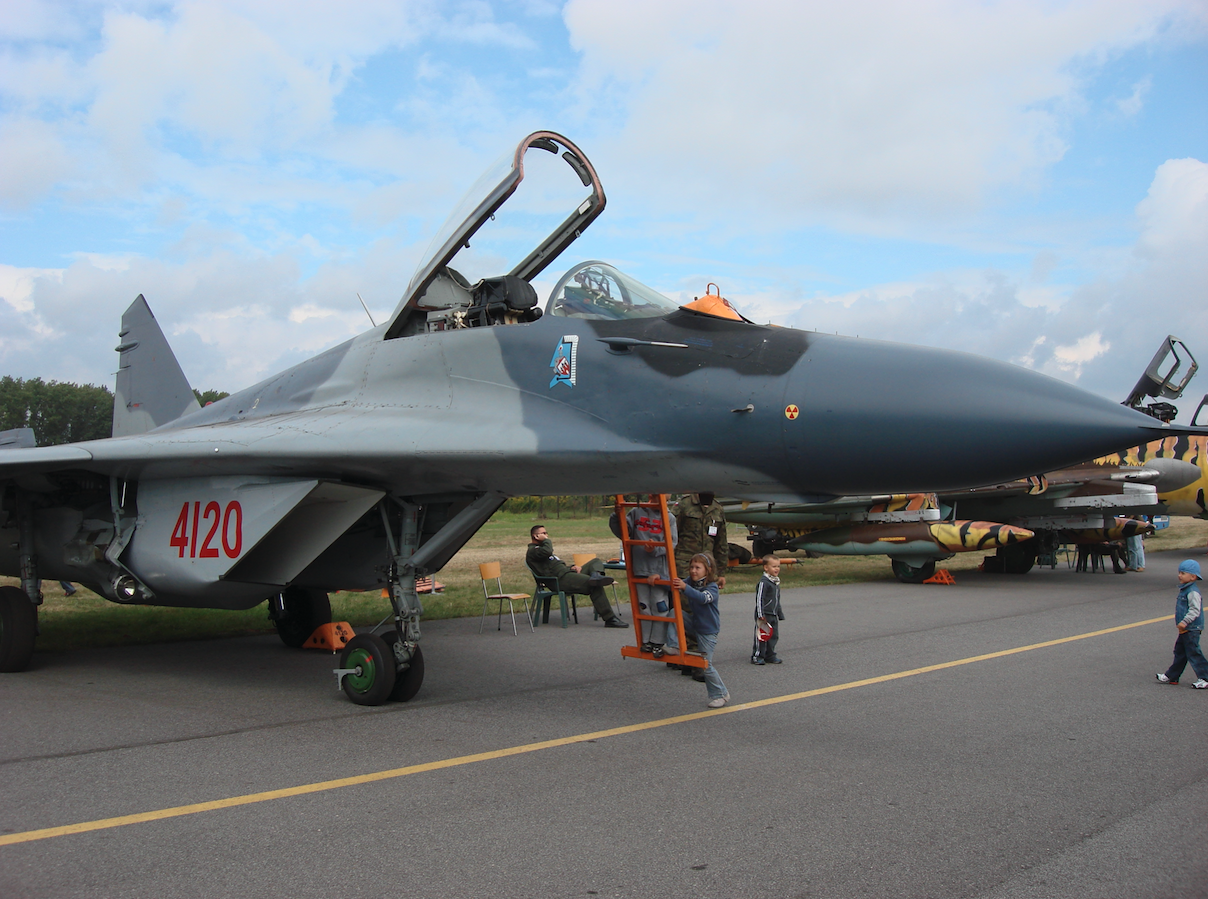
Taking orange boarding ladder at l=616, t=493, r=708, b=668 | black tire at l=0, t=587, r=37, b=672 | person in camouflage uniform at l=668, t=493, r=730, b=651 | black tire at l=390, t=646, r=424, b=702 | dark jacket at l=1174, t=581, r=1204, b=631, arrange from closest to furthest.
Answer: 1. black tire at l=390, t=646, r=424, b=702
2. orange boarding ladder at l=616, t=493, r=708, b=668
3. dark jacket at l=1174, t=581, r=1204, b=631
4. black tire at l=0, t=587, r=37, b=672
5. person in camouflage uniform at l=668, t=493, r=730, b=651

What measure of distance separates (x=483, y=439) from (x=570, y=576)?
544cm

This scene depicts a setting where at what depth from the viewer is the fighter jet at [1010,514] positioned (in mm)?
15070

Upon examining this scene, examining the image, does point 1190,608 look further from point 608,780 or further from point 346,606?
point 346,606

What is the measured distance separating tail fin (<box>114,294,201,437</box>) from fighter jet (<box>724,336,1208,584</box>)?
915 cm

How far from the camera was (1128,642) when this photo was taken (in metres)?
8.52

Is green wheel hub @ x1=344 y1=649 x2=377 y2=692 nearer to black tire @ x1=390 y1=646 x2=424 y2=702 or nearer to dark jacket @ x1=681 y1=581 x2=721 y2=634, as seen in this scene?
black tire @ x1=390 y1=646 x2=424 y2=702

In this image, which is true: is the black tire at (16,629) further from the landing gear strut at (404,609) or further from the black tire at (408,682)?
the black tire at (408,682)

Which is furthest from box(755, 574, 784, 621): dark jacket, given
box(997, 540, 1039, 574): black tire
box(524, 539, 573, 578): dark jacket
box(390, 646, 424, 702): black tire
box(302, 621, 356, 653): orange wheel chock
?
box(997, 540, 1039, 574): black tire

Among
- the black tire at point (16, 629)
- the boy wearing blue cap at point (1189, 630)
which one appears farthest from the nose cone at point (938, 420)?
the black tire at point (16, 629)

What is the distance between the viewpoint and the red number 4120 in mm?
5855

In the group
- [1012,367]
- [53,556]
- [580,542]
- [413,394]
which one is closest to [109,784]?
[413,394]

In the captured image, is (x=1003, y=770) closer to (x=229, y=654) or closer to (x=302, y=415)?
(x=302, y=415)

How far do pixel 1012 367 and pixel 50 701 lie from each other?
661 cm

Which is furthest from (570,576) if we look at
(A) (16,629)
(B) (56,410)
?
(B) (56,410)
